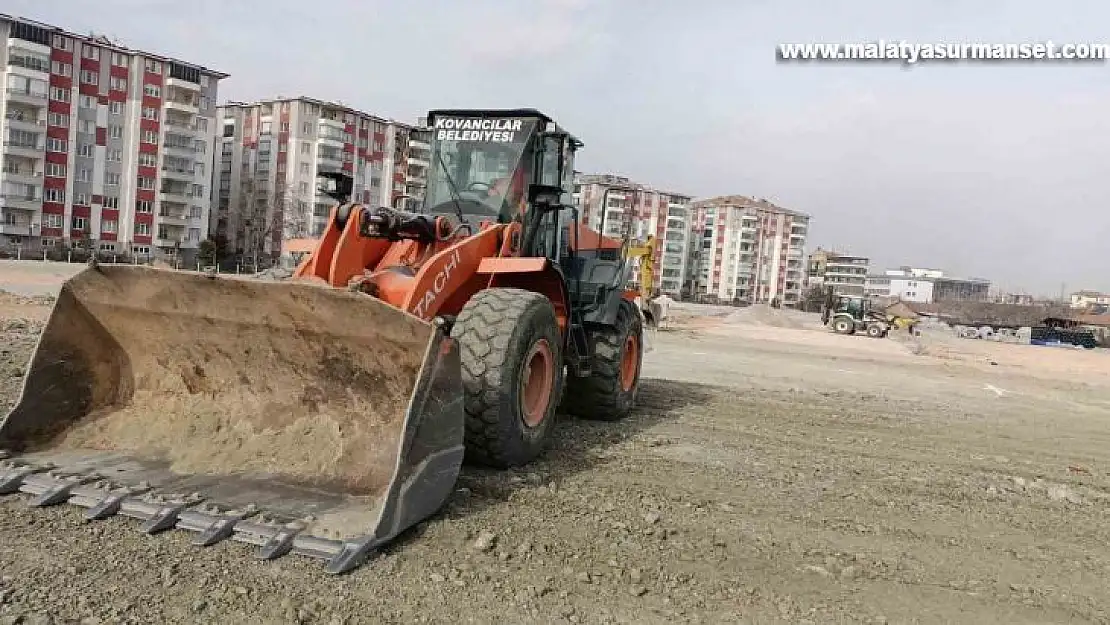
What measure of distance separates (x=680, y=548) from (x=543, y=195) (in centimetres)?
315

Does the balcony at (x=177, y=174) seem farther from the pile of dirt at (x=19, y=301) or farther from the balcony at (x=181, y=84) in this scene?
the pile of dirt at (x=19, y=301)

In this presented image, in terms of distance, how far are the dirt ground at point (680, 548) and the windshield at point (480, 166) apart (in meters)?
2.08

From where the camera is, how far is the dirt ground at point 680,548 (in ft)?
10.5

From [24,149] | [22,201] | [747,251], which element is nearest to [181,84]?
[24,149]

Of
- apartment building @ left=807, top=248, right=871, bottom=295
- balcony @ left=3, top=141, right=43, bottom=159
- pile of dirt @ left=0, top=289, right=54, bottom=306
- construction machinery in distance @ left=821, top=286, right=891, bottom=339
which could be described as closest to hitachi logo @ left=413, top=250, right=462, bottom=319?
pile of dirt @ left=0, top=289, right=54, bottom=306

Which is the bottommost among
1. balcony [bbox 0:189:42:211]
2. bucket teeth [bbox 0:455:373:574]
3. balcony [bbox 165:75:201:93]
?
bucket teeth [bbox 0:455:373:574]

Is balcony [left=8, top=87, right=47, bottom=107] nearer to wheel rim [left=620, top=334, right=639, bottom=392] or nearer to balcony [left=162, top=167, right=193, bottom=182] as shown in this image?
balcony [left=162, top=167, right=193, bottom=182]

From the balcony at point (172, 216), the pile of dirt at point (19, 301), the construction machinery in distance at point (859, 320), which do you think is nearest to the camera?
the pile of dirt at point (19, 301)

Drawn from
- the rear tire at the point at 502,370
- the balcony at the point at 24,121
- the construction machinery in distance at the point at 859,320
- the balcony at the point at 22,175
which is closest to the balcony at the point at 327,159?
the balcony at the point at 24,121

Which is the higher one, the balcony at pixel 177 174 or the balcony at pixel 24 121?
the balcony at pixel 24 121

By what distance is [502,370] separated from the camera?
4898 millimetres

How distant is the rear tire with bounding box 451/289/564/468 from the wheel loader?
1 centimetres

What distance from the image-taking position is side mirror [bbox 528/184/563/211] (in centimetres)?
626

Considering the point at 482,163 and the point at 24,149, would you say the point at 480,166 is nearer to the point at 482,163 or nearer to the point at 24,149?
the point at 482,163
